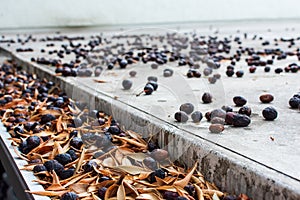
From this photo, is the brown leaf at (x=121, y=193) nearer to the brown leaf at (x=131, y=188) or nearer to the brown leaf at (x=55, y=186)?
the brown leaf at (x=131, y=188)

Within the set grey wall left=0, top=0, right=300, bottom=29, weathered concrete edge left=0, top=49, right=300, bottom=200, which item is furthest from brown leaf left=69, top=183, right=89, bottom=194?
grey wall left=0, top=0, right=300, bottom=29

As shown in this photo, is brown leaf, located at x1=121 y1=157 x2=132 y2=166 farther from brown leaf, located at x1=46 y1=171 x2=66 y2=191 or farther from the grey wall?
the grey wall

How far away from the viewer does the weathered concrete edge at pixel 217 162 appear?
1.33 metres

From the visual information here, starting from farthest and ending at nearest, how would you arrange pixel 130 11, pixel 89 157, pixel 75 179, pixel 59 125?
pixel 130 11, pixel 59 125, pixel 89 157, pixel 75 179

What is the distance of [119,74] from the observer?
10.9 ft

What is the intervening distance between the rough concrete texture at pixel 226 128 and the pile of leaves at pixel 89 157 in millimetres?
56

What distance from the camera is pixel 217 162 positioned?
1.55 m

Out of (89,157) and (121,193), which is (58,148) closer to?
(89,157)

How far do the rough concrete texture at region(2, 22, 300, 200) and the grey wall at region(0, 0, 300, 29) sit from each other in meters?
5.84

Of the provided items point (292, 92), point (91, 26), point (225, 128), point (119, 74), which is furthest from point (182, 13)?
point (225, 128)

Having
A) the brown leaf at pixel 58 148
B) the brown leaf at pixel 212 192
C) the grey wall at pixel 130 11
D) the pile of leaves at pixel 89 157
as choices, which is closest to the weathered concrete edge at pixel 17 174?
the pile of leaves at pixel 89 157

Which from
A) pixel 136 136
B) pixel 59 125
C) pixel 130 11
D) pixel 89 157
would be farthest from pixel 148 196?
pixel 130 11

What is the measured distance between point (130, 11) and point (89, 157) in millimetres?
7973

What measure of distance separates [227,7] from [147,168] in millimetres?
9173
